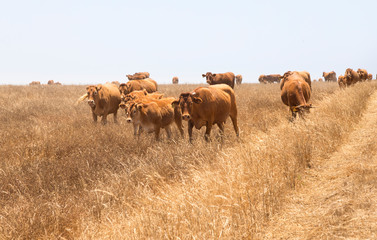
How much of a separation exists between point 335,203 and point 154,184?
3012 mm

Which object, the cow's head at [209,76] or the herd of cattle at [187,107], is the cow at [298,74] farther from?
the cow's head at [209,76]

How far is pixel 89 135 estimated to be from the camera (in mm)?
9781

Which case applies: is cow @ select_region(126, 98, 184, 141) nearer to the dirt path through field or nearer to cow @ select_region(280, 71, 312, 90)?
the dirt path through field

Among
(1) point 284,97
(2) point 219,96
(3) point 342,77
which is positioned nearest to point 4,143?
(2) point 219,96

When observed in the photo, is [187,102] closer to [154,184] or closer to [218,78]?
[154,184]

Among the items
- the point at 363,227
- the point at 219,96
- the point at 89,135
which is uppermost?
the point at 219,96

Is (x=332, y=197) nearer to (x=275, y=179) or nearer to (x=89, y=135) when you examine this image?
(x=275, y=179)

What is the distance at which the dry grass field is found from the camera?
422cm

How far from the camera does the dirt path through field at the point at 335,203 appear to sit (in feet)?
13.0

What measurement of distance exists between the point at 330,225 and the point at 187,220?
1.64 m

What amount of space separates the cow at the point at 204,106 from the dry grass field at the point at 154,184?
36.3 inches

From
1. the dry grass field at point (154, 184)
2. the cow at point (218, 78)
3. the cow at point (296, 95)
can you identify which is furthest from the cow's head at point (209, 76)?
the dry grass field at point (154, 184)

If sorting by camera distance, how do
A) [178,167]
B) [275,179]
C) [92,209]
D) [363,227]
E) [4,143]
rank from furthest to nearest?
[4,143] < [178,167] < [275,179] < [92,209] < [363,227]

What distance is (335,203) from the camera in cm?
464
